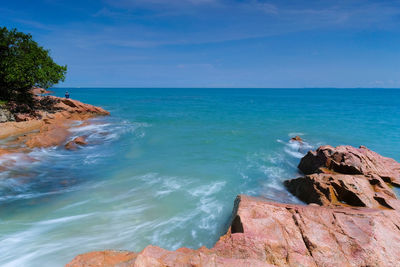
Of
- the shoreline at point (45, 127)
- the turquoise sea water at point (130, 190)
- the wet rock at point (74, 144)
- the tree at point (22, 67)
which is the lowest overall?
the turquoise sea water at point (130, 190)

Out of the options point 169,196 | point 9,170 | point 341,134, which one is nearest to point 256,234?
point 169,196

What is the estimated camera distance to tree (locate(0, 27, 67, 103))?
25844mm

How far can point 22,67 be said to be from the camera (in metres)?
26.0

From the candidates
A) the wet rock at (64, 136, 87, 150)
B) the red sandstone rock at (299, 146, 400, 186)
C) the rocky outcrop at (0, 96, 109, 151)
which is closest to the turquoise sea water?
the wet rock at (64, 136, 87, 150)

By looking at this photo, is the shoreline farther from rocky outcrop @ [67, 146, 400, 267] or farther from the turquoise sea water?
rocky outcrop @ [67, 146, 400, 267]

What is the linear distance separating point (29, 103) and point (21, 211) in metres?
26.6

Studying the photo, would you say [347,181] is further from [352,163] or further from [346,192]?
[352,163]

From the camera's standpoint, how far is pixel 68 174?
13.7m

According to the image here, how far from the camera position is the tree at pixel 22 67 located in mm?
25844

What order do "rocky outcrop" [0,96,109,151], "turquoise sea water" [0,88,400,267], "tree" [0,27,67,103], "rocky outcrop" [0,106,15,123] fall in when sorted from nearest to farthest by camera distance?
"turquoise sea water" [0,88,400,267], "rocky outcrop" [0,96,109,151], "rocky outcrop" [0,106,15,123], "tree" [0,27,67,103]


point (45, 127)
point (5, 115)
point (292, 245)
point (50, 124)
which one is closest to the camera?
point (292, 245)

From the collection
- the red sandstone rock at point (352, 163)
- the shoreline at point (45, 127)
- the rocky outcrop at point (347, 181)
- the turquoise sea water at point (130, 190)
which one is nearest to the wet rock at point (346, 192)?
the rocky outcrop at point (347, 181)

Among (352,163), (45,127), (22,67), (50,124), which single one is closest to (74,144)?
(45,127)

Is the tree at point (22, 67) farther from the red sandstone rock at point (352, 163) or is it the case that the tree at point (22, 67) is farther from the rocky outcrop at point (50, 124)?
the red sandstone rock at point (352, 163)
